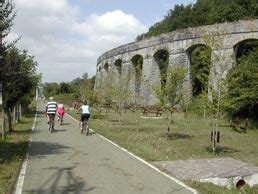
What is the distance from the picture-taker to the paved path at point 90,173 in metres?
9.89

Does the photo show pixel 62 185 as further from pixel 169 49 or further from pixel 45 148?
pixel 169 49

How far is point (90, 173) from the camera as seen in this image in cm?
1166

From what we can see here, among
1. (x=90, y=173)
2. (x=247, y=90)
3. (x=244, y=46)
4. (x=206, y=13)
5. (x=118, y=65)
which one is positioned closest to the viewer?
(x=90, y=173)

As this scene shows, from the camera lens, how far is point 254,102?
2747 centimetres

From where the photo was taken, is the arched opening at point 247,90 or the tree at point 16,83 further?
the arched opening at point 247,90

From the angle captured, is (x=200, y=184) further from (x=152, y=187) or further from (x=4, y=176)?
(x=4, y=176)

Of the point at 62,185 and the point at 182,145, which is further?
the point at 182,145

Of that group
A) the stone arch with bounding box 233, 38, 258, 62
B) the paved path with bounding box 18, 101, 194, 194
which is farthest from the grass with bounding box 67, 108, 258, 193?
the stone arch with bounding box 233, 38, 258, 62

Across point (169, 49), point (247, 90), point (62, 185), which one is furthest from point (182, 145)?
point (169, 49)

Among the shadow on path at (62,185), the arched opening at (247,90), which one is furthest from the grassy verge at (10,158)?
the arched opening at (247,90)

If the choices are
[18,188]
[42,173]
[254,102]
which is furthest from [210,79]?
[254,102]

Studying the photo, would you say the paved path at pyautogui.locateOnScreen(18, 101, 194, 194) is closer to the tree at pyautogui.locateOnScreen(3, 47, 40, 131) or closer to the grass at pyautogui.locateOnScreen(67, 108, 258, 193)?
the grass at pyautogui.locateOnScreen(67, 108, 258, 193)

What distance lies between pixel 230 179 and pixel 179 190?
5.30 feet

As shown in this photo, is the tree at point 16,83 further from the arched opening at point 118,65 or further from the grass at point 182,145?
the arched opening at point 118,65
